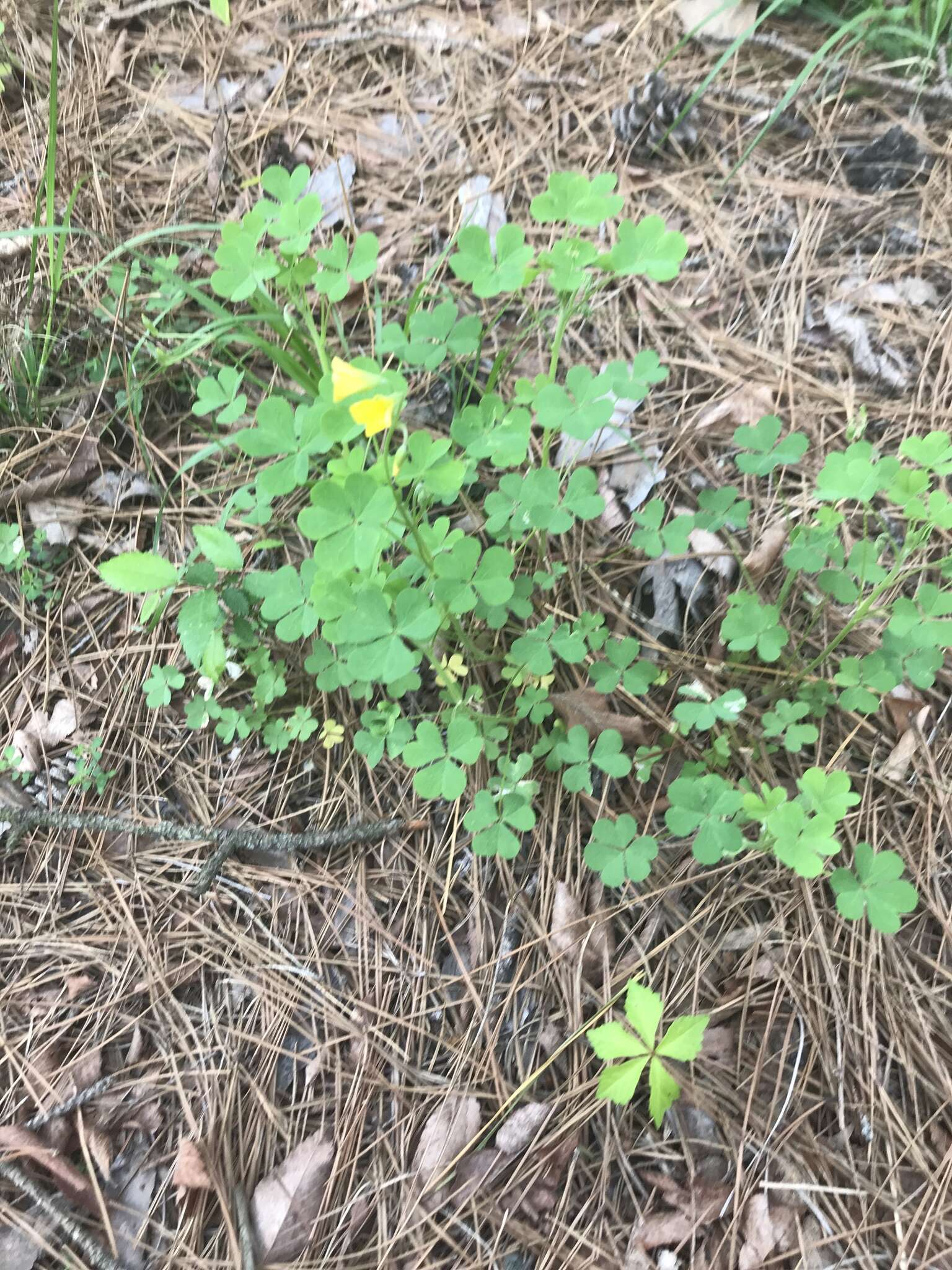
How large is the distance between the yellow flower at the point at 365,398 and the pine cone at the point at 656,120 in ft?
4.36

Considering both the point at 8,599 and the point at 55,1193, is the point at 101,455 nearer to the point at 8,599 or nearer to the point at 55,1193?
the point at 8,599

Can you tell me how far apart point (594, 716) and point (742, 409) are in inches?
31.1

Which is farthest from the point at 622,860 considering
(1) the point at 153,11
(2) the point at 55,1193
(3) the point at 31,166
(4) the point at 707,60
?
(1) the point at 153,11

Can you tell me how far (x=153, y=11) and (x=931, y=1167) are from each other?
10.8ft

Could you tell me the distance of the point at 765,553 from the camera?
1.58m

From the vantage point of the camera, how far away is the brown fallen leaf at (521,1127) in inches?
50.4

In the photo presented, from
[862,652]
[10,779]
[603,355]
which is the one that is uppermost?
[603,355]

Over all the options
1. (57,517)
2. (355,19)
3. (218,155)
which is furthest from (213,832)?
(355,19)

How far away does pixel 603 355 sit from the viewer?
1813mm

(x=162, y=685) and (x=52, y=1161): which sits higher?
(x=162, y=685)

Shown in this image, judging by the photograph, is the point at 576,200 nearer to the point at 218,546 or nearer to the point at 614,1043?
the point at 218,546

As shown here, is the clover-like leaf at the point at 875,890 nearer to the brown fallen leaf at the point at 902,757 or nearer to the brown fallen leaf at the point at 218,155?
the brown fallen leaf at the point at 902,757

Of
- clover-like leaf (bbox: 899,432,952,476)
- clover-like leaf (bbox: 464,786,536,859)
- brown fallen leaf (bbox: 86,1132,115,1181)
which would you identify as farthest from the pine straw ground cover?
clover-like leaf (bbox: 899,432,952,476)

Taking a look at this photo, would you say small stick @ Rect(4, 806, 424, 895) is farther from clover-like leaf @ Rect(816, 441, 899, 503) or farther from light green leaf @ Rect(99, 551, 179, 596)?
clover-like leaf @ Rect(816, 441, 899, 503)
